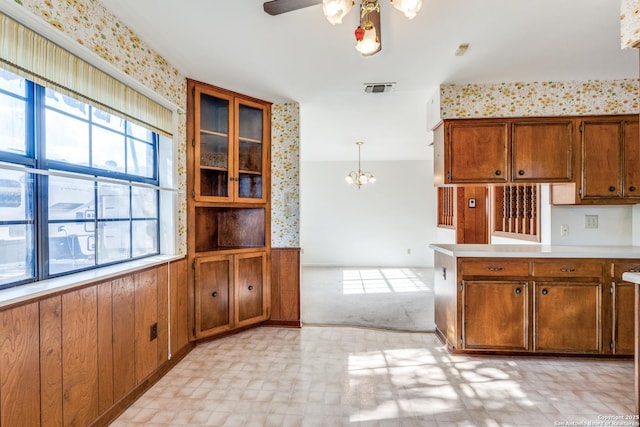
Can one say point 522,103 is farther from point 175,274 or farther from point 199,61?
point 175,274

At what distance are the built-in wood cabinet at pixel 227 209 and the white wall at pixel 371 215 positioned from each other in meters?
3.95

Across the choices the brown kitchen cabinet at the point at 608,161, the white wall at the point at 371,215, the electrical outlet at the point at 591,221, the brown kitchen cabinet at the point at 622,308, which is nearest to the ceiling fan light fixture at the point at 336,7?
the brown kitchen cabinet at the point at 608,161

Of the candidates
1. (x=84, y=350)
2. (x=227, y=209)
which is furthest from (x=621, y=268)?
(x=84, y=350)

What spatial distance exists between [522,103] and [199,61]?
2880 millimetres

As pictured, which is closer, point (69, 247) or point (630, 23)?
point (630, 23)

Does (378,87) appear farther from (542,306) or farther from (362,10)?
(542,306)

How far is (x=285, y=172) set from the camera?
12.0ft

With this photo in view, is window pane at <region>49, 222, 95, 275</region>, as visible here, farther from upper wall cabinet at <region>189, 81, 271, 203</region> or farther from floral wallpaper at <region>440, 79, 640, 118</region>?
floral wallpaper at <region>440, 79, 640, 118</region>

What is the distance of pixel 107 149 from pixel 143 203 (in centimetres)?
54

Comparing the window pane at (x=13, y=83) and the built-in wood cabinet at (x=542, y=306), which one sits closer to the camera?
the window pane at (x=13, y=83)

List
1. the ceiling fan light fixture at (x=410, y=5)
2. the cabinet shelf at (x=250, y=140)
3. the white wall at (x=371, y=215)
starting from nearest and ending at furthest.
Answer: the ceiling fan light fixture at (x=410, y=5) → the cabinet shelf at (x=250, y=140) → the white wall at (x=371, y=215)

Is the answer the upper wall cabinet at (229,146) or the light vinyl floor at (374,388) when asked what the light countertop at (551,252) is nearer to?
the light vinyl floor at (374,388)

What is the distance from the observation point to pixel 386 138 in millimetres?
5371

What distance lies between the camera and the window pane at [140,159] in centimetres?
245
